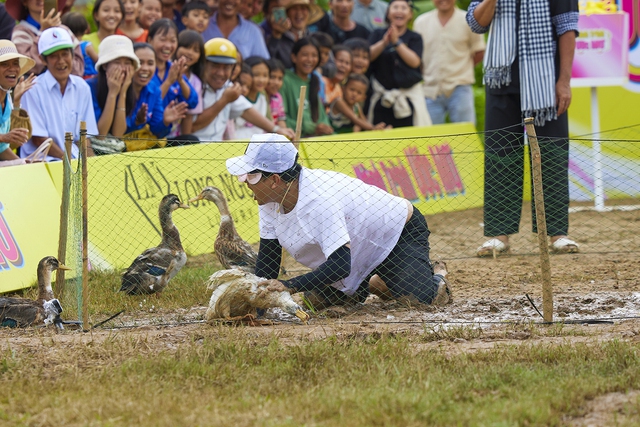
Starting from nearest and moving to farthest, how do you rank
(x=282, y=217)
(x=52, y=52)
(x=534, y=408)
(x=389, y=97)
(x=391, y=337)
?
1. (x=534, y=408)
2. (x=391, y=337)
3. (x=282, y=217)
4. (x=52, y=52)
5. (x=389, y=97)

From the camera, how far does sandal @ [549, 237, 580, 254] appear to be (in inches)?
334

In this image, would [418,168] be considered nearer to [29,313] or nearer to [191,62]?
[191,62]

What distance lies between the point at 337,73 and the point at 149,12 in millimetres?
2837

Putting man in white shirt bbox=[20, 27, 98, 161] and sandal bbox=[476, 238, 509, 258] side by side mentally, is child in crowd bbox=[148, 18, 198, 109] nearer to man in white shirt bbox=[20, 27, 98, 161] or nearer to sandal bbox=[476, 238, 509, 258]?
man in white shirt bbox=[20, 27, 98, 161]

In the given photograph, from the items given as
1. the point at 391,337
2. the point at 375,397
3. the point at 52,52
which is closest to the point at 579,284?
the point at 391,337

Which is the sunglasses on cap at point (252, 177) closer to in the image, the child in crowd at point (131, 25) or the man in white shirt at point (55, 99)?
the man in white shirt at point (55, 99)

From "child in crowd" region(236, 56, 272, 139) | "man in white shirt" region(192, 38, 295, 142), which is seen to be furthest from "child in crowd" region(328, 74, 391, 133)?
"man in white shirt" region(192, 38, 295, 142)

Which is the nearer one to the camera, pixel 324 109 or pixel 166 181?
pixel 166 181

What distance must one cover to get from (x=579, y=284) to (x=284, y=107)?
535cm

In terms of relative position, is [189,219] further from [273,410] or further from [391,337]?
[273,410]

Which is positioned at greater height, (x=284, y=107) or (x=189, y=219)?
(x=284, y=107)

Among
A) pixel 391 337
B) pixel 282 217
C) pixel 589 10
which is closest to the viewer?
pixel 391 337

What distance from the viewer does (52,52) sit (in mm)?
8680

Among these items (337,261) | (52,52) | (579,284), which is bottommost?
(579,284)
